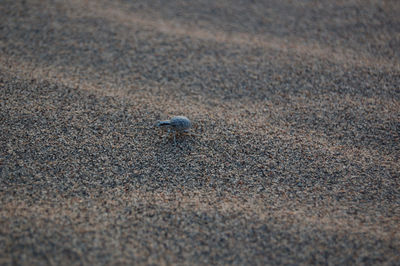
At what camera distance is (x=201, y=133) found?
2.58 metres

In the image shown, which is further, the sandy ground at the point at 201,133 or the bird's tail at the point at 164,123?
the bird's tail at the point at 164,123

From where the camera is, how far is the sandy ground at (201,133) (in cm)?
185

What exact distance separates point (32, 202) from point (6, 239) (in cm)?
26

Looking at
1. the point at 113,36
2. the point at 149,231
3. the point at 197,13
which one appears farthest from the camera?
the point at 197,13

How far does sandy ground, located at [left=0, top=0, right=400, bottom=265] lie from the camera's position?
1.85 meters

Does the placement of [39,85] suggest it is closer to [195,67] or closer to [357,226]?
[195,67]

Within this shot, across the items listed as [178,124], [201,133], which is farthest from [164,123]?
[201,133]

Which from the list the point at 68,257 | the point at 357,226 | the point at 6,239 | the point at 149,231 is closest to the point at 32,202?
the point at 6,239

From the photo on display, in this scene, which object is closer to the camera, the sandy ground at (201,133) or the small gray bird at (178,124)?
the sandy ground at (201,133)

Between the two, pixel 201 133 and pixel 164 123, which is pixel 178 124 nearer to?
pixel 164 123

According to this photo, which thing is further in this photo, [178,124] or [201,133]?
[201,133]

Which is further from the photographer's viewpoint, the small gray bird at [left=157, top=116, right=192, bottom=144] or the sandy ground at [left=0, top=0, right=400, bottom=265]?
the small gray bird at [left=157, top=116, right=192, bottom=144]

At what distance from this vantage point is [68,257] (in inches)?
67.9

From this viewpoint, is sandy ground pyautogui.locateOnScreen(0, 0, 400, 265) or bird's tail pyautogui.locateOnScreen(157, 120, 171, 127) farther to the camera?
bird's tail pyautogui.locateOnScreen(157, 120, 171, 127)
